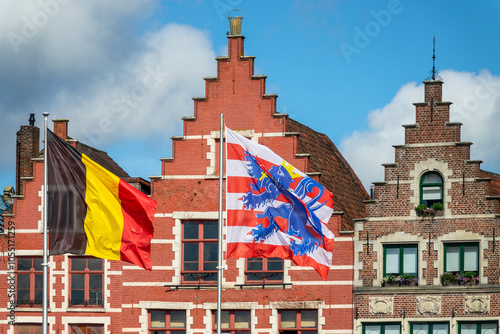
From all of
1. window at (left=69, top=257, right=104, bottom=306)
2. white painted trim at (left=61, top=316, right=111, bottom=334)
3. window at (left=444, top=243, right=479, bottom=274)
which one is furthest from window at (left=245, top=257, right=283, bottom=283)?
window at (left=444, top=243, right=479, bottom=274)

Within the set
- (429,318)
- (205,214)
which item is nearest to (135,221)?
(205,214)

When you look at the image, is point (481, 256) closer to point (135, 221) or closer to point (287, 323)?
point (287, 323)

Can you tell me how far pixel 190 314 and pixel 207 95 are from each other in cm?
738

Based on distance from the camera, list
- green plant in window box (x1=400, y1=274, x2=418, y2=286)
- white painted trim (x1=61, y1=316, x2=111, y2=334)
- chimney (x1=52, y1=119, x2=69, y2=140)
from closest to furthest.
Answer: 1. green plant in window box (x1=400, y1=274, x2=418, y2=286)
2. white painted trim (x1=61, y1=316, x2=111, y2=334)
3. chimney (x1=52, y1=119, x2=69, y2=140)

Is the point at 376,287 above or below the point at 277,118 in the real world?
below

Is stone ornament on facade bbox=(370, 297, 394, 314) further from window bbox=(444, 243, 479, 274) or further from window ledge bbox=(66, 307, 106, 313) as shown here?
window ledge bbox=(66, 307, 106, 313)

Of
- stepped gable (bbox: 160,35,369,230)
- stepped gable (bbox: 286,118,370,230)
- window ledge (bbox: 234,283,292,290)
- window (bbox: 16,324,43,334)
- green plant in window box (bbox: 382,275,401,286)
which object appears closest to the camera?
green plant in window box (bbox: 382,275,401,286)

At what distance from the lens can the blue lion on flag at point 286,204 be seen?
1284 inches

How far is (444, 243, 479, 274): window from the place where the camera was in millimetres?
38438

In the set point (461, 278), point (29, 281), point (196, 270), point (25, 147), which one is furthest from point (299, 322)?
point (25, 147)

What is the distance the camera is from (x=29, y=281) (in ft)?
137

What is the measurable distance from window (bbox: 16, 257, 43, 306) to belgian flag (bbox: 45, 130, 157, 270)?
11.0 m

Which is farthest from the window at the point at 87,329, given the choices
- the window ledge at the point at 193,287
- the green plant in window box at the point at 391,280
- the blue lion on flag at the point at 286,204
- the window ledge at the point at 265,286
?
the blue lion on flag at the point at 286,204

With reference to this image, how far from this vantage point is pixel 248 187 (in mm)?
32594
